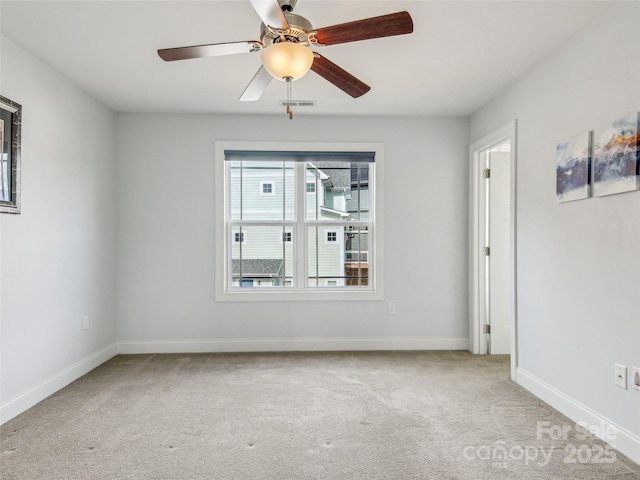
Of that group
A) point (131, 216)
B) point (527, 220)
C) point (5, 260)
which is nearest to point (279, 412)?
point (5, 260)

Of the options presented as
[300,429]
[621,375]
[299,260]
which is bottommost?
[300,429]

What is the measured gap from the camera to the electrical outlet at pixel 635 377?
6.93ft

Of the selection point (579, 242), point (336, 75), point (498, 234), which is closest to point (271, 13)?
point (336, 75)

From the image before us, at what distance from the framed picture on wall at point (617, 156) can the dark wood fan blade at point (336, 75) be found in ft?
4.64

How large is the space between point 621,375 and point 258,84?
268 centimetres

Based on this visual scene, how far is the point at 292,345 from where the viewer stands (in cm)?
425

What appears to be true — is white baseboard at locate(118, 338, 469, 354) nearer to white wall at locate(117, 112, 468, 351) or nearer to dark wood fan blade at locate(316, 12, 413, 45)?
white wall at locate(117, 112, 468, 351)

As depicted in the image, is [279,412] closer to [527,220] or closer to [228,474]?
[228,474]

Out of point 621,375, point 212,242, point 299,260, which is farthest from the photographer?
point 299,260

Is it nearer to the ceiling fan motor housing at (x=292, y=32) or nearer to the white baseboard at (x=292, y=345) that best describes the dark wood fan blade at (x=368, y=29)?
the ceiling fan motor housing at (x=292, y=32)

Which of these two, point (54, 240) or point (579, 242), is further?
point (54, 240)

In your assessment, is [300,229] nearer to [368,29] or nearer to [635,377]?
[368,29]

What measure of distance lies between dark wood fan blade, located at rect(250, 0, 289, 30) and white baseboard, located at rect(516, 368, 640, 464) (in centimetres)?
274

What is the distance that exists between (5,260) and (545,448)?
11.4ft
